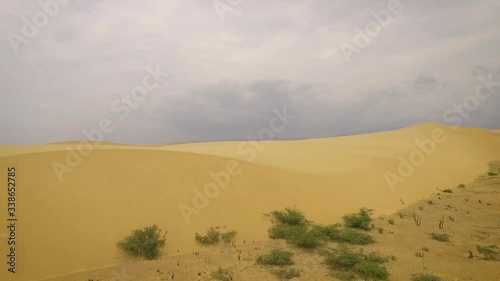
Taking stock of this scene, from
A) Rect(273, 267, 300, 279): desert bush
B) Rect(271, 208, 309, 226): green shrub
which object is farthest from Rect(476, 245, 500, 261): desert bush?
Rect(273, 267, 300, 279): desert bush

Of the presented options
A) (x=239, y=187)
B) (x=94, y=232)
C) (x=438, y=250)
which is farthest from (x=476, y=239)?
(x=94, y=232)

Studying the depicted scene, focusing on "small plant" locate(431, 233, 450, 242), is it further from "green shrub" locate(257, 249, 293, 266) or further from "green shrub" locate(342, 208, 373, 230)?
"green shrub" locate(257, 249, 293, 266)

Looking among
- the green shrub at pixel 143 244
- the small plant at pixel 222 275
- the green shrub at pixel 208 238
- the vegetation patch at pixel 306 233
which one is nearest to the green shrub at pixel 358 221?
the vegetation patch at pixel 306 233

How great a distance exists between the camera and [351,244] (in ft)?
28.4

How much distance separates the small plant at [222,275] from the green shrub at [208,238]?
4.69ft

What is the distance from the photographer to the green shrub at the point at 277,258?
23.7 feet

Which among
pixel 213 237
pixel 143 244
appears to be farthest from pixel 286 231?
pixel 143 244

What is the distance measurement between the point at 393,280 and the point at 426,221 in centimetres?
559

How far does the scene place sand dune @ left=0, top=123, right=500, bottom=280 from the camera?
7.09 meters

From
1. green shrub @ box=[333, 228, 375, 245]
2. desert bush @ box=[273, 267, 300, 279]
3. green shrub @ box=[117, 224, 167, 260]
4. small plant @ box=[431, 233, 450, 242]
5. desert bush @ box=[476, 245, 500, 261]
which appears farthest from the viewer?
small plant @ box=[431, 233, 450, 242]

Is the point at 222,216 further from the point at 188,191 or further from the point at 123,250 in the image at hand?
the point at 123,250

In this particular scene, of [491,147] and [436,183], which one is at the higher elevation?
[491,147]

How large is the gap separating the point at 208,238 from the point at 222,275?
6.04ft

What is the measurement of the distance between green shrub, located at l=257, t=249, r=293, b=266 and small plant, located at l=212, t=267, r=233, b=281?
0.97m
